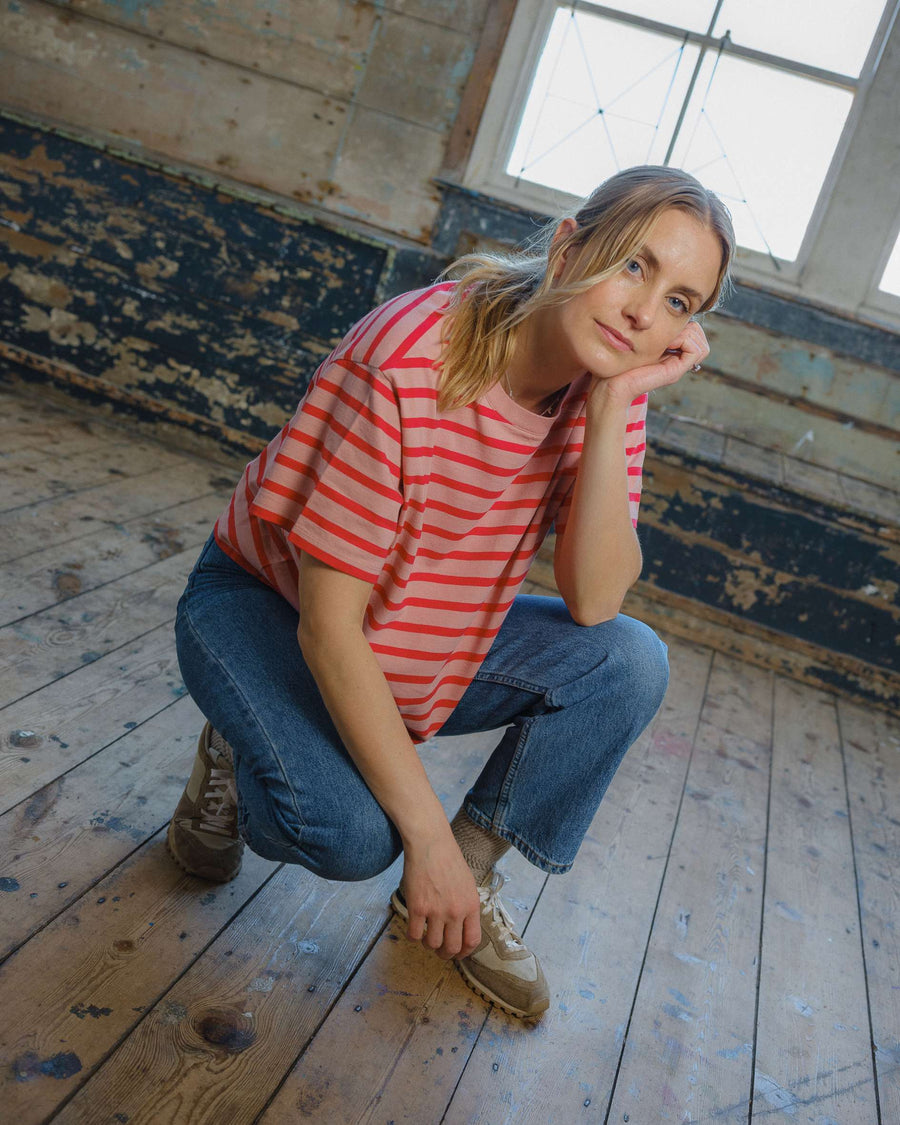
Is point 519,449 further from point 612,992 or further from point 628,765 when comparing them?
point 628,765

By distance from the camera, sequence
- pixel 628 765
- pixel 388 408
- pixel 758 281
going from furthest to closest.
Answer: pixel 758 281 → pixel 628 765 → pixel 388 408

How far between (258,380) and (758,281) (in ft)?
5.80

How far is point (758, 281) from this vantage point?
3398 mm

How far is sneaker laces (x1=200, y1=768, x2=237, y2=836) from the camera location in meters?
1.42

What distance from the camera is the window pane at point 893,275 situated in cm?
336

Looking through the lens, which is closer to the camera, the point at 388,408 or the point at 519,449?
the point at 388,408

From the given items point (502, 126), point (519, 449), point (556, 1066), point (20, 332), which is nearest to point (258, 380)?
point (20, 332)

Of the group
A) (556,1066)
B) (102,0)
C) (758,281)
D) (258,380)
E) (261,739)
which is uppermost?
(102,0)

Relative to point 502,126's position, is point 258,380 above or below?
below

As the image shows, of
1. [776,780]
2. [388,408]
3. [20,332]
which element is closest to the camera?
[388,408]

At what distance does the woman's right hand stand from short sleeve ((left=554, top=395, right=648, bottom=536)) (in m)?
0.52

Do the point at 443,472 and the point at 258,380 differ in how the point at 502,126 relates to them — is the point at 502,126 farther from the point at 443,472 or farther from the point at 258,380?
the point at 443,472

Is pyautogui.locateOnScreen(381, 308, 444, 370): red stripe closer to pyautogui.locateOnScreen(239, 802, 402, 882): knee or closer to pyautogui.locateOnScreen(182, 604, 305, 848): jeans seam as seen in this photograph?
pyautogui.locateOnScreen(182, 604, 305, 848): jeans seam

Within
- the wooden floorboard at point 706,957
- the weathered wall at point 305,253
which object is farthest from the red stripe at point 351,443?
the weathered wall at point 305,253
